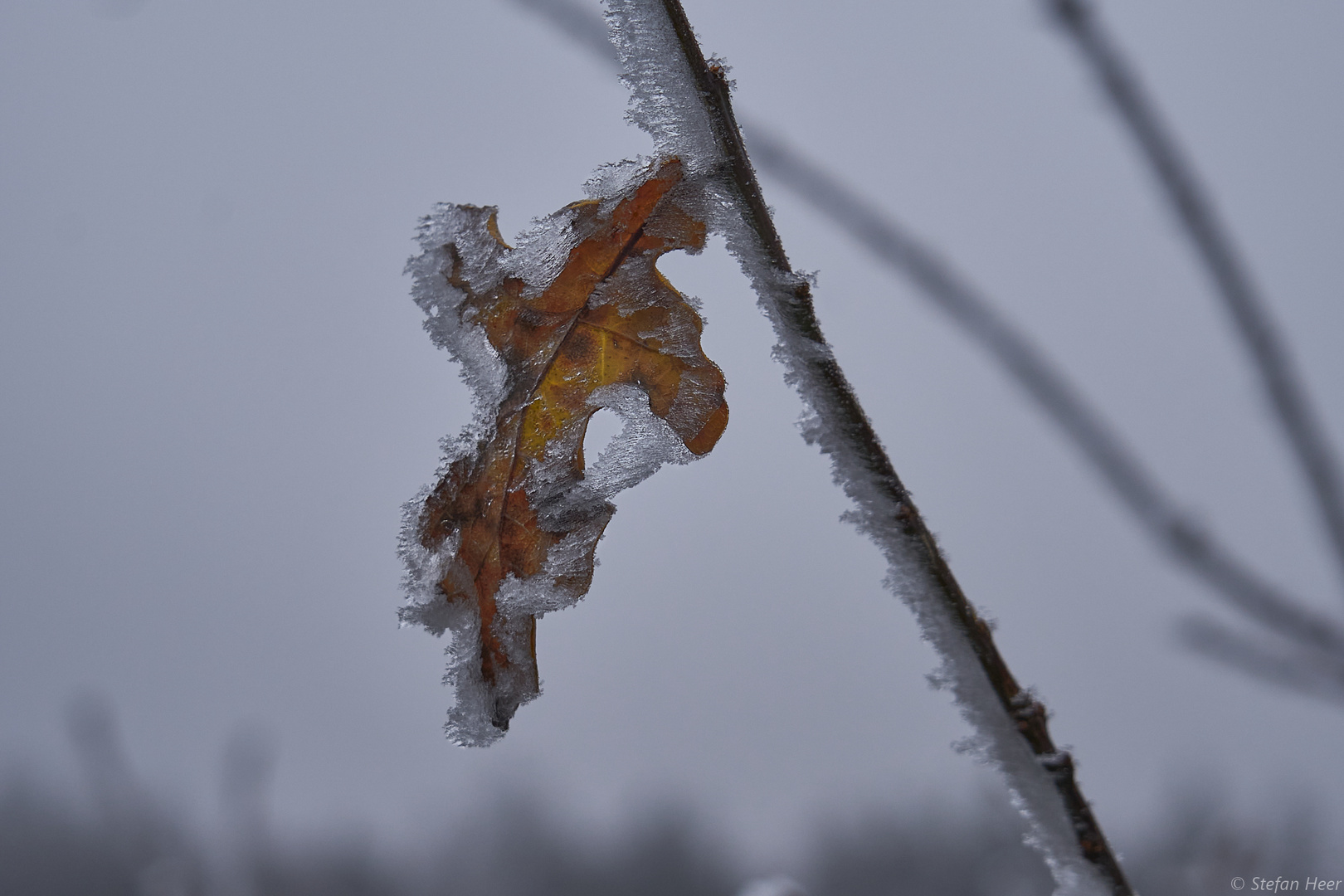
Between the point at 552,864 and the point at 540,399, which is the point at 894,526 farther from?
the point at 552,864

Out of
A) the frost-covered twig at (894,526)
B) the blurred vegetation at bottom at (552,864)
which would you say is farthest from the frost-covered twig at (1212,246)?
the blurred vegetation at bottom at (552,864)

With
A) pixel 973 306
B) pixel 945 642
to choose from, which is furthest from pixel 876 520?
pixel 973 306

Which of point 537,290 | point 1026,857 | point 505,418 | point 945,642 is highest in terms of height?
point 537,290

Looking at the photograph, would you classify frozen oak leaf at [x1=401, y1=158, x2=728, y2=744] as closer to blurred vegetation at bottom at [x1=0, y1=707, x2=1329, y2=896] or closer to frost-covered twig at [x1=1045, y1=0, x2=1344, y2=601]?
frost-covered twig at [x1=1045, y1=0, x2=1344, y2=601]

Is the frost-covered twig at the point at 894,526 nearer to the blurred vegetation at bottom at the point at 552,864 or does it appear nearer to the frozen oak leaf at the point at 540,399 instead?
the frozen oak leaf at the point at 540,399

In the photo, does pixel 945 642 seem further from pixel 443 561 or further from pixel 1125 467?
pixel 443 561

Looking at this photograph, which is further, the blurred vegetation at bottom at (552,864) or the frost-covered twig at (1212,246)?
the blurred vegetation at bottom at (552,864)
